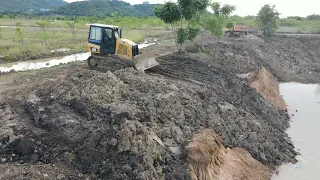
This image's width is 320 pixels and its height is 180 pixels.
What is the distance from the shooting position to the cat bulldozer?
65.0 ft

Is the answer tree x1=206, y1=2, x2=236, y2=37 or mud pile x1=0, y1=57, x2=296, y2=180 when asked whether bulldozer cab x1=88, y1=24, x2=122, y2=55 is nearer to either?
mud pile x1=0, y1=57, x2=296, y2=180

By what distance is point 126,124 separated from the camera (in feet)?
36.5

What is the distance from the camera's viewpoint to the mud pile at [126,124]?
10.2 metres

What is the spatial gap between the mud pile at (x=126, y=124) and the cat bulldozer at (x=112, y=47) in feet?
5.20

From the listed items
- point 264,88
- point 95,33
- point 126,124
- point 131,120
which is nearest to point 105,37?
point 95,33

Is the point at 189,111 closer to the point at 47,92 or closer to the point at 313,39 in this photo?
the point at 47,92

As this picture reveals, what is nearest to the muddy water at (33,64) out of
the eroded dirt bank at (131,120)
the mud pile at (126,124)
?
the eroded dirt bank at (131,120)

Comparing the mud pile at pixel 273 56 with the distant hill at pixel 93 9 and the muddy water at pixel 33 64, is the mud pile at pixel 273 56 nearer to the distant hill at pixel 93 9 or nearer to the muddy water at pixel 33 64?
the muddy water at pixel 33 64

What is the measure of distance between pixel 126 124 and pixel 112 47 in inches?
390

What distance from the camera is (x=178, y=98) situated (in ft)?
50.6

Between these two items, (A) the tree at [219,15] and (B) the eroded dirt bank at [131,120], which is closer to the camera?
(B) the eroded dirt bank at [131,120]

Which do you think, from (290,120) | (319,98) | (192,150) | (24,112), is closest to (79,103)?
(24,112)

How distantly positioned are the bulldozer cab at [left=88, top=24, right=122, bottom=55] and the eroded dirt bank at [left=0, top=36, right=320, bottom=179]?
2784 millimetres

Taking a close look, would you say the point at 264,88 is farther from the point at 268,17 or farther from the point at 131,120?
the point at 268,17
